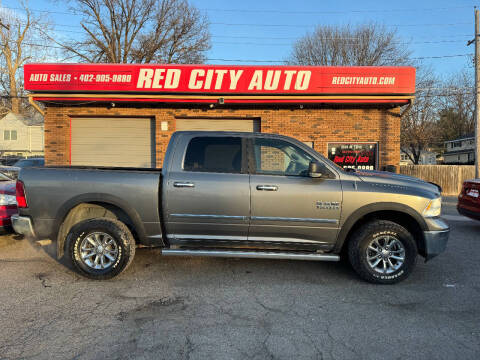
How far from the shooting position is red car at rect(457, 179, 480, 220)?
6488mm

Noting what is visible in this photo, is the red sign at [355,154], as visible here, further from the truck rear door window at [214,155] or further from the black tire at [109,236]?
the black tire at [109,236]

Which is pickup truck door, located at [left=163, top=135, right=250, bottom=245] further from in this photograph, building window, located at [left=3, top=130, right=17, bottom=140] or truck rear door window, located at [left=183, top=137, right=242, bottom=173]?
building window, located at [left=3, top=130, right=17, bottom=140]

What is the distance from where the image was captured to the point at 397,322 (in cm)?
298

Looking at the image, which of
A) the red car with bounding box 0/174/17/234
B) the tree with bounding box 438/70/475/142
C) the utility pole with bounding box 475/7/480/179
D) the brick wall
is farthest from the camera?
the tree with bounding box 438/70/475/142

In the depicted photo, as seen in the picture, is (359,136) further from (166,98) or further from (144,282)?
(144,282)

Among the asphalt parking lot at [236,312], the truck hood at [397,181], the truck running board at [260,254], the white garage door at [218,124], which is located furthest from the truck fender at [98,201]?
the white garage door at [218,124]

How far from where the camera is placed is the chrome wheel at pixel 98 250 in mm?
3986

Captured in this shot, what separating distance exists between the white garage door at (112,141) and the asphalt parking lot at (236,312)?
7612mm

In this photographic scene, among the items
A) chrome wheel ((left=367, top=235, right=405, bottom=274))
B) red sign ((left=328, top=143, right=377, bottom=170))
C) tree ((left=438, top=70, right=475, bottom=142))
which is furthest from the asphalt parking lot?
tree ((left=438, top=70, right=475, bottom=142))

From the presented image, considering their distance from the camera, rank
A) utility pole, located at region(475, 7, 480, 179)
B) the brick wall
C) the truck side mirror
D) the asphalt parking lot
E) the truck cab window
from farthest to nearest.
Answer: utility pole, located at region(475, 7, 480, 179)
the brick wall
the truck cab window
the truck side mirror
the asphalt parking lot

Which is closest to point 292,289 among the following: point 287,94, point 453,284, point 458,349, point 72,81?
point 458,349

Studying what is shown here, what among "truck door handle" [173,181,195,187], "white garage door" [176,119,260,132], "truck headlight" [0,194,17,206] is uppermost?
"white garage door" [176,119,260,132]

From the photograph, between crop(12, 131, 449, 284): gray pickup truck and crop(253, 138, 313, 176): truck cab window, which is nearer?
crop(12, 131, 449, 284): gray pickup truck

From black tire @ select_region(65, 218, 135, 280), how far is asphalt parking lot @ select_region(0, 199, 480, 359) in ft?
0.52
